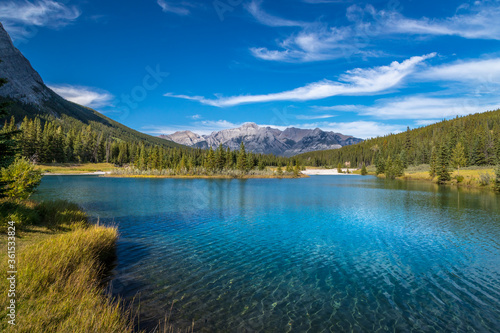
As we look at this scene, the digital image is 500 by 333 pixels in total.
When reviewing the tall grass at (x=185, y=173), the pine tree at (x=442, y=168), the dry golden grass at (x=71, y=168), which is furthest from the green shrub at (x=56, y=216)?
the dry golden grass at (x=71, y=168)

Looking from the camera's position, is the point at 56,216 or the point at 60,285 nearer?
the point at 60,285

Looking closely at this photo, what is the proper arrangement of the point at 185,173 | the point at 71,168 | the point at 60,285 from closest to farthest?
the point at 60,285, the point at 185,173, the point at 71,168

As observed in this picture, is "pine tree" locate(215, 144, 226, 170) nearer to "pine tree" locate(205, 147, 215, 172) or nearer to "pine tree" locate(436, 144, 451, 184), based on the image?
"pine tree" locate(205, 147, 215, 172)

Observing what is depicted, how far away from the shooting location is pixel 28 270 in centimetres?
791

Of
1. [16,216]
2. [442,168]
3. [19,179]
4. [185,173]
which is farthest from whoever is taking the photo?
[185,173]

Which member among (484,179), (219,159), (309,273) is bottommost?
(309,273)

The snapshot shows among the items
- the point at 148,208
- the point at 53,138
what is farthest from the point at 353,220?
the point at 53,138

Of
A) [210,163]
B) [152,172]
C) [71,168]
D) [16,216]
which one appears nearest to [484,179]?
[16,216]

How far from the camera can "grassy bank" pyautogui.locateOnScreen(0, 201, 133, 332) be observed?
5930mm

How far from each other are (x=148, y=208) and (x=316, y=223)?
1994cm

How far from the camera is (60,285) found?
812 centimetres

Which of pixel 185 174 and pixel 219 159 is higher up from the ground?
pixel 219 159

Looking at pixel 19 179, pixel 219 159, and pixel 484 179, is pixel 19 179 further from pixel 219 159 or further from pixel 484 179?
pixel 219 159

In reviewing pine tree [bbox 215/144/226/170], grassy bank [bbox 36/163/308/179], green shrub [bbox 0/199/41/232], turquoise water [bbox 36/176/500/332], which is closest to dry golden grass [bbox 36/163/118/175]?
grassy bank [bbox 36/163/308/179]
